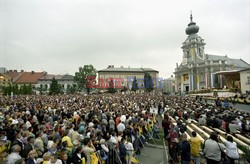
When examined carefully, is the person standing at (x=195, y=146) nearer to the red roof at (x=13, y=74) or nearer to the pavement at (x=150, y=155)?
the pavement at (x=150, y=155)

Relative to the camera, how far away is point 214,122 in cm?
1117

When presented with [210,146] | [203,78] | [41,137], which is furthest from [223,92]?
[41,137]

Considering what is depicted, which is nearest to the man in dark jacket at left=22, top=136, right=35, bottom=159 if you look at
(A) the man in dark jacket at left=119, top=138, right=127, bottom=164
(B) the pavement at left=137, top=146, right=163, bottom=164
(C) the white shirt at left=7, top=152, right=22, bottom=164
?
(C) the white shirt at left=7, top=152, right=22, bottom=164

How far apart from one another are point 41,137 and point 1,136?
4.36 feet

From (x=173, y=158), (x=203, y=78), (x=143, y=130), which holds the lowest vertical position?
(x=173, y=158)

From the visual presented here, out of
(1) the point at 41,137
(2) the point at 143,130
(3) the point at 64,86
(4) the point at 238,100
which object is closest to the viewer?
(1) the point at 41,137

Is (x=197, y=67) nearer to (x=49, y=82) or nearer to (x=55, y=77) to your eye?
(x=55, y=77)

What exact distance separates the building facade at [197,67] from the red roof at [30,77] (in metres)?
68.6

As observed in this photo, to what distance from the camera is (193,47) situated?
59.5 metres

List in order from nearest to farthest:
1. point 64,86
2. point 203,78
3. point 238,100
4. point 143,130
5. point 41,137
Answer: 1. point 41,137
2. point 143,130
3. point 238,100
4. point 203,78
5. point 64,86

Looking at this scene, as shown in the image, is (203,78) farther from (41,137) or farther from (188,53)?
(41,137)

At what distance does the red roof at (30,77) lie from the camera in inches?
3068

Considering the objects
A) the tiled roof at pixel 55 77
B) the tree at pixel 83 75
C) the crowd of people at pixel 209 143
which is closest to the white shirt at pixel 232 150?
the crowd of people at pixel 209 143

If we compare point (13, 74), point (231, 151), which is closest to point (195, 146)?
point (231, 151)
